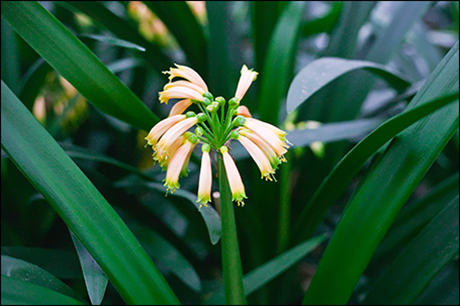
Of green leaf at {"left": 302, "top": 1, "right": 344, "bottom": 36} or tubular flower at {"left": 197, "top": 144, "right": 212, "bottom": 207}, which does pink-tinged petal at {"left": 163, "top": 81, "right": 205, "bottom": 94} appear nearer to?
tubular flower at {"left": 197, "top": 144, "right": 212, "bottom": 207}

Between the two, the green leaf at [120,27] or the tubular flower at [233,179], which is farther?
the green leaf at [120,27]

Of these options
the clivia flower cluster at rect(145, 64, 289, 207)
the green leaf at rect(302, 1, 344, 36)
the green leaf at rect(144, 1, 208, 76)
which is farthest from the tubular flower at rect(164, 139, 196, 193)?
the green leaf at rect(302, 1, 344, 36)

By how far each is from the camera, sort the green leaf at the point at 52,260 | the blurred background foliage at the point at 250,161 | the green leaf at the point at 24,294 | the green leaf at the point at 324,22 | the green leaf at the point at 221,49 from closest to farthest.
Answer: the green leaf at the point at 24,294 < the blurred background foliage at the point at 250,161 < the green leaf at the point at 52,260 < the green leaf at the point at 221,49 < the green leaf at the point at 324,22

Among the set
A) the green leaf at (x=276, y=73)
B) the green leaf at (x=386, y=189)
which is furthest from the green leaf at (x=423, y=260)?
the green leaf at (x=276, y=73)

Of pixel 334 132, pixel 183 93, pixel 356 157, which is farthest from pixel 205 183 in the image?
pixel 334 132

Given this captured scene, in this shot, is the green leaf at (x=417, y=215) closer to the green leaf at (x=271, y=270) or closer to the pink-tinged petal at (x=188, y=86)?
the green leaf at (x=271, y=270)

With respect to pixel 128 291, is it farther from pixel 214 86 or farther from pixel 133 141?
pixel 133 141

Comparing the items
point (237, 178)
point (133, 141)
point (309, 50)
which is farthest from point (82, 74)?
point (309, 50)

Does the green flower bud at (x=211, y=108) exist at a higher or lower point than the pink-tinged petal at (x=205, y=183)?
higher
